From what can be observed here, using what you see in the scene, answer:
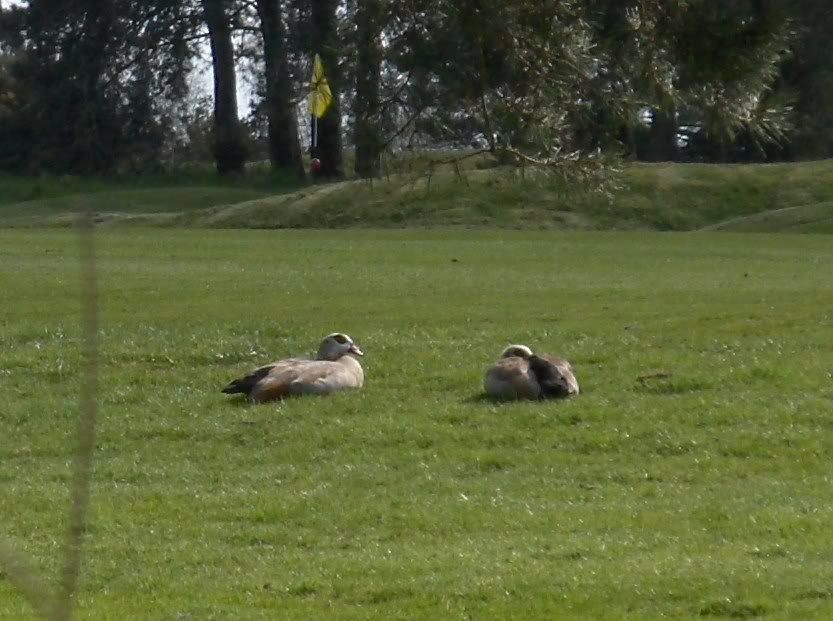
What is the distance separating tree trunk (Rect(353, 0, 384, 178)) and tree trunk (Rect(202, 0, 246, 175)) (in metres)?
50.4

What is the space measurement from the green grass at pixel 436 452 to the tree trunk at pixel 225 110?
34.6 m

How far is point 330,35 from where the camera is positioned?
6.31 metres

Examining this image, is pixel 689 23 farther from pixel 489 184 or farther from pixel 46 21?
pixel 46 21

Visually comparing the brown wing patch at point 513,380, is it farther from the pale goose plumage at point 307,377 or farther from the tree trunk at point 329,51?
the tree trunk at point 329,51

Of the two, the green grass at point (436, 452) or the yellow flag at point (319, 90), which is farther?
the green grass at point (436, 452)

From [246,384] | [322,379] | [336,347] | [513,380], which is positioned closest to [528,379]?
[513,380]

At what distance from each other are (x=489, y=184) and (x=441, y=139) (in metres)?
36.1

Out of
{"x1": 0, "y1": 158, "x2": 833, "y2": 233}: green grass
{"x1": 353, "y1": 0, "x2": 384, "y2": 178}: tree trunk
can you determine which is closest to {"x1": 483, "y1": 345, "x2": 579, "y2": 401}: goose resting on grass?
{"x1": 353, "y1": 0, "x2": 384, "y2": 178}: tree trunk

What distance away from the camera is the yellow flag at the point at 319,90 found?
6.11 meters

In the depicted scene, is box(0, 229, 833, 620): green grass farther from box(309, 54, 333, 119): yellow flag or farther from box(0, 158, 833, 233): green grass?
box(0, 158, 833, 233): green grass

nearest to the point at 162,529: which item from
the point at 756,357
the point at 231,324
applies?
the point at 756,357

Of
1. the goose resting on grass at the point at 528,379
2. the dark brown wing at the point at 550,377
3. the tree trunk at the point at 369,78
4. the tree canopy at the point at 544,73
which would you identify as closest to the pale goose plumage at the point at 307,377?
the goose resting on grass at the point at 528,379

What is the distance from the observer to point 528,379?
13.7m

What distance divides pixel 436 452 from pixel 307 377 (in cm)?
241
